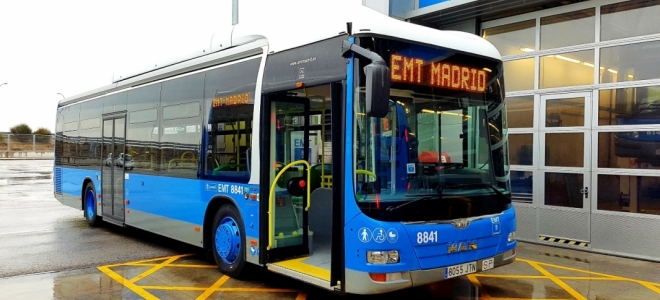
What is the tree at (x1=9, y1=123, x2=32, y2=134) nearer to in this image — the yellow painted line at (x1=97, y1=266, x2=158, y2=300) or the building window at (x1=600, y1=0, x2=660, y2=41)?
the yellow painted line at (x1=97, y1=266, x2=158, y2=300)

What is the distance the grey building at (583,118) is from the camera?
8.77 meters

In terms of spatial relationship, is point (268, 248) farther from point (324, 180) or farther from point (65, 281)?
point (65, 281)

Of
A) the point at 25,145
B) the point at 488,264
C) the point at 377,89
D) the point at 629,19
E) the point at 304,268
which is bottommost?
the point at 304,268

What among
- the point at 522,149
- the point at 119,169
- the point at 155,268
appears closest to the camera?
the point at 155,268

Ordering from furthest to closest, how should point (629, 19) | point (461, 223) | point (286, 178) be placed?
point (629, 19), point (286, 178), point (461, 223)

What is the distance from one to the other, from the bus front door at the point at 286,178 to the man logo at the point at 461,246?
5.90 ft

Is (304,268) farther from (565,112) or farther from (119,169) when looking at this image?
(565,112)

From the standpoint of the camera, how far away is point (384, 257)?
16.7 feet

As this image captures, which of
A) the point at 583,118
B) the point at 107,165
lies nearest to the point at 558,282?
the point at 583,118

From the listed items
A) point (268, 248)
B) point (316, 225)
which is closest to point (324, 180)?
point (316, 225)

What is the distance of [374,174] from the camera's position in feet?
16.7

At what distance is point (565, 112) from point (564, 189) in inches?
55.2

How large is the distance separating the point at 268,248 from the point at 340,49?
2494 millimetres

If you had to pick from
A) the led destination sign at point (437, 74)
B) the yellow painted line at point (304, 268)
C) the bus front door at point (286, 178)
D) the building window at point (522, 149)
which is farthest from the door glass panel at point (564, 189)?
the yellow painted line at point (304, 268)
